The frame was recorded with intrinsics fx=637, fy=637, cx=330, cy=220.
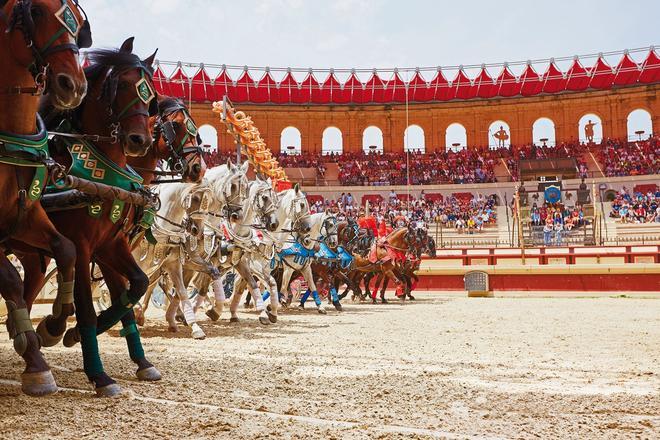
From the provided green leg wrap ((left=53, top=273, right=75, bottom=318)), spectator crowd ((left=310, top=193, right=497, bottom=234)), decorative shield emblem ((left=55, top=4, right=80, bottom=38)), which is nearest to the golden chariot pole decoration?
green leg wrap ((left=53, top=273, right=75, bottom=318))

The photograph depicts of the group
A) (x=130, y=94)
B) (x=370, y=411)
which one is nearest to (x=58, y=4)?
(x=130, y=94)

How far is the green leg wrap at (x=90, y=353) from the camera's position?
159 inches

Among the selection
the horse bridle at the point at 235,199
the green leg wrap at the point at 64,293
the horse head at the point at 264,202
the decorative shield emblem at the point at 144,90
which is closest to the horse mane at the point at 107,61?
the decorative shield emblem at the point at 144,90

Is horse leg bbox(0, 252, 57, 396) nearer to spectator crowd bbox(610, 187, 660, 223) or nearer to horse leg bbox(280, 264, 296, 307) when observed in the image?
horse leg bbox(280, 264, 296, 307)

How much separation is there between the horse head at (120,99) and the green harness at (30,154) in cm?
68

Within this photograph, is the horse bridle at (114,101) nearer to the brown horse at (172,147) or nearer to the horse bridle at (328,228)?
the brown horse at (172,147)

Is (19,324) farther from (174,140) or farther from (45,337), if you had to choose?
(174,140)

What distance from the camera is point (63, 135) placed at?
13.8ft

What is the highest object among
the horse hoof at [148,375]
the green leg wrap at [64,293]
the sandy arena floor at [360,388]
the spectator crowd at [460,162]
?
the spectator crowd at [460,162]

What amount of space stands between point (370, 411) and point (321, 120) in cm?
4056

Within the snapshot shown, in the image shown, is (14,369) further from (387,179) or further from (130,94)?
(387,179)

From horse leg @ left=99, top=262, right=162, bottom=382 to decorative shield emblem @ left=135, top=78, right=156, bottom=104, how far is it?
127cm

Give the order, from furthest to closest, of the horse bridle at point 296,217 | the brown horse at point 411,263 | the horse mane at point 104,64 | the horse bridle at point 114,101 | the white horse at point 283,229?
the brown horse at point 411,263 → the horse bridle at point 296,217 → the white horse at point 283,229 → the horse mane at point 104,64 → the horse bridle at point 114,101

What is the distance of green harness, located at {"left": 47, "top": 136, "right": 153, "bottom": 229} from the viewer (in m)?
4.32
